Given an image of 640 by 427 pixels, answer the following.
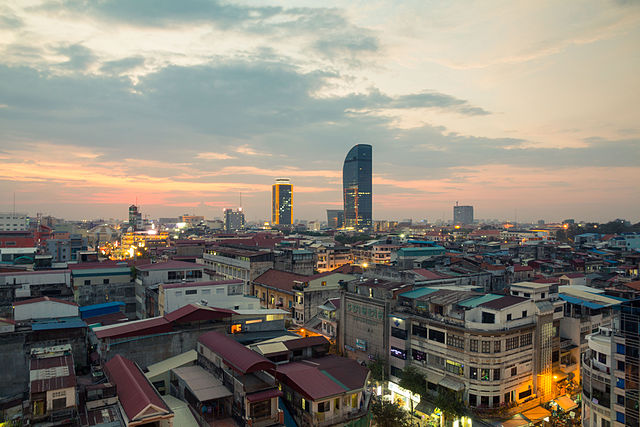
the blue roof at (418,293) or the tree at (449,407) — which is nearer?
the tree at (449,407)

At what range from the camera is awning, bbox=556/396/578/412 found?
131 feet

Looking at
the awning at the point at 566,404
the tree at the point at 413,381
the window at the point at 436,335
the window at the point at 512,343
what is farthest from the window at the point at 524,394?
the tree at the point at 413,381

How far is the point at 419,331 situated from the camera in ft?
144

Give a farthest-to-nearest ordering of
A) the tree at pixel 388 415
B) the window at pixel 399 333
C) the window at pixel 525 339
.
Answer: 1. the window at pixel 399 333
2. the window at pixel 525 339
3. the tree at pixel 388 415

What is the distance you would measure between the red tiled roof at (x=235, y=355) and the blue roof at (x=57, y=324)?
44.2 feet

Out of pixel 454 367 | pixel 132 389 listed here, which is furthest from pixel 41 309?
pixel 454 367

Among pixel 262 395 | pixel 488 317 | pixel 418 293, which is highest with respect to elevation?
pixel 418 293

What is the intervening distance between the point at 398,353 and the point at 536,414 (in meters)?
Result: 14.2

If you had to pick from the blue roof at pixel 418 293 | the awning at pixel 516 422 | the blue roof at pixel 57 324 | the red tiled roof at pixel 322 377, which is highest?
the blue roof at pixel 418 293

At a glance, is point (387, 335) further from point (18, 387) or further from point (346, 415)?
point (18, 387)

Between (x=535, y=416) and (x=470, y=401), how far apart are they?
19.9 ft

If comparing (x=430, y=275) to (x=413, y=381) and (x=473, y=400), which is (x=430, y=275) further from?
(x=473, y=400)

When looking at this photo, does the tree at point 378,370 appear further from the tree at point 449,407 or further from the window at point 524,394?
the window at point 524,394

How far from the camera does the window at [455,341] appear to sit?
39.6m
